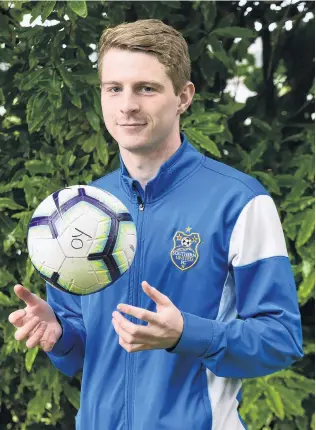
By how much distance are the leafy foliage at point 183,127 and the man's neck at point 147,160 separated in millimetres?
1166

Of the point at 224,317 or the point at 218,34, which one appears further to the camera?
the point at 218,34

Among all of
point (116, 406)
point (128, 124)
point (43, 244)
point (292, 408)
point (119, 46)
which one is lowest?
point (292, 408)

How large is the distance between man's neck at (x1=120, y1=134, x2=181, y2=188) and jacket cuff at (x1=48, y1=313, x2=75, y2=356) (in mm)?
452

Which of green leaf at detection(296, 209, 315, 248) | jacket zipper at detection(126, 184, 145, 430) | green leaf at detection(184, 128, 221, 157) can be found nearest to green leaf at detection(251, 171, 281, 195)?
green leaf at detection(296, 209, 315, 248)

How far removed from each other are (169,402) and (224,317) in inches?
10.4

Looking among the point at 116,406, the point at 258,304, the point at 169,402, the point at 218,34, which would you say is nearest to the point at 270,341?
the point at 258,304

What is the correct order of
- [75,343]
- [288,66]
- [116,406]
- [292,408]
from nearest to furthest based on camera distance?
[116,406] → [75,343] → [292,408] → [288,66]

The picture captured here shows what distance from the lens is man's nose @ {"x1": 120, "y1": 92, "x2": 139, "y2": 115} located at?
2.26 meters

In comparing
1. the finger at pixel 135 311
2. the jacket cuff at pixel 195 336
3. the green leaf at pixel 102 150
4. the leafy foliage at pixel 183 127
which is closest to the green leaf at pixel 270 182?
the leafy foliage at pixel 183 127

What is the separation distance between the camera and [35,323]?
91.3 inches

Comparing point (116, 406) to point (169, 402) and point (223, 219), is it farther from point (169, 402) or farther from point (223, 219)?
point (223, 219)

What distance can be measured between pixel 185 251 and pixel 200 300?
13 cm

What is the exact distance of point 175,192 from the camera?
239 centimetres

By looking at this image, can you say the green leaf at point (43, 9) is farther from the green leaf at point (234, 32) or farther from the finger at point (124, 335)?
the finger at point (124, 335)
